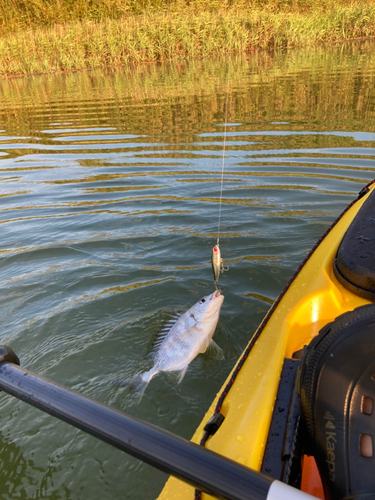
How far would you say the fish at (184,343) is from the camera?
296cm

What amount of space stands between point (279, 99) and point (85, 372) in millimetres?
11022

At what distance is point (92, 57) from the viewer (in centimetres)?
2292

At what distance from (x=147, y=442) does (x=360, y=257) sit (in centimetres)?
204

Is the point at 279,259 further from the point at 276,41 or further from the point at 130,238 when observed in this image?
the point at 276,41

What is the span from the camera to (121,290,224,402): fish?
2955 millimetres

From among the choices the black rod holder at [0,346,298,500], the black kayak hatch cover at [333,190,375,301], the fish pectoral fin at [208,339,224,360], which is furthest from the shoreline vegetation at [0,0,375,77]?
the black rod holder at [0,346,298,500]

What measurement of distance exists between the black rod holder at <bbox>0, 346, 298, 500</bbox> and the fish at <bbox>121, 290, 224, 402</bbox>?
140cm

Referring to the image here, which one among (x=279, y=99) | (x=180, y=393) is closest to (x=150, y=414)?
(x=180, y=393)

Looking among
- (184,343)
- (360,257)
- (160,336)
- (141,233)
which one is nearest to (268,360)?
(184,343)

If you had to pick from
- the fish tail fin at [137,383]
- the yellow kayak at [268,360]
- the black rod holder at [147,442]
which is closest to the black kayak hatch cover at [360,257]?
the yellow kayak at [268,360]

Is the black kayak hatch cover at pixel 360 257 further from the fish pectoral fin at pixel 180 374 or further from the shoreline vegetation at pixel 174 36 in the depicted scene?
the shoreline vegetation at pixel 174 36

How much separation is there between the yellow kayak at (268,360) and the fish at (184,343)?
46 cm

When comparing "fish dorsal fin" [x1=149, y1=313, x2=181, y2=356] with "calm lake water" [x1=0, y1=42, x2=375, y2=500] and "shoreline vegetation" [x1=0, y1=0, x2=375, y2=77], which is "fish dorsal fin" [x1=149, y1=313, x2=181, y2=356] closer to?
"calm lake water" [x1=0, y1=42, x2=375, y2=500]

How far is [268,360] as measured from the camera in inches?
90.7
